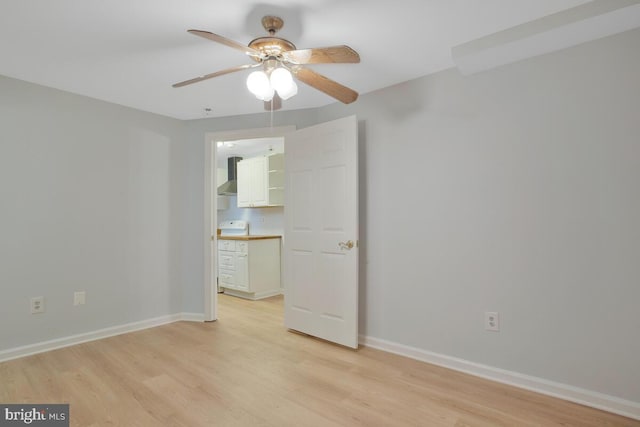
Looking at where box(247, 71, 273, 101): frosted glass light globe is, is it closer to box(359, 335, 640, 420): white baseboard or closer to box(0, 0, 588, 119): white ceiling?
box(0, 0, 588, 119): white ceiling

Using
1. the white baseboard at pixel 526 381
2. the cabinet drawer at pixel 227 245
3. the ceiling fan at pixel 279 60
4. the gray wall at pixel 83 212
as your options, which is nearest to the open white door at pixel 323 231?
the white baseboard at pixel 526 381

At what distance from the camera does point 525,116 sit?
7.36ft

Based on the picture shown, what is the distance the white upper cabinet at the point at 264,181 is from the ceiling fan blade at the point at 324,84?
3178mm

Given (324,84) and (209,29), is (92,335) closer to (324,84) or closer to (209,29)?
(209,29)

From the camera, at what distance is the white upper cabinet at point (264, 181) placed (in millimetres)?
5273

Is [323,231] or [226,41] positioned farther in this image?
[323,231]

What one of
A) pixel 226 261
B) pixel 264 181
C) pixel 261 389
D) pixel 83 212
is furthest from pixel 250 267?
pixel 261 389

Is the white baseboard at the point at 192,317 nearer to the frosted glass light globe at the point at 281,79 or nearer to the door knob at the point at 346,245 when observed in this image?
the door knob at the point at 346,245

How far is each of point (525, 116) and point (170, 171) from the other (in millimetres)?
3385

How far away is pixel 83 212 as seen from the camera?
309cm

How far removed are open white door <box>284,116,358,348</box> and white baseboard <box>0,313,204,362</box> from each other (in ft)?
4.23

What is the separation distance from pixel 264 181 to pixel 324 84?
3.38 metres

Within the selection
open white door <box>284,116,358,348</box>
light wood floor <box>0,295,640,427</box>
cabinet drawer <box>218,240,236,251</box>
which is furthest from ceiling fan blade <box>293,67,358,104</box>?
cabinet drawer <box>218,240,236,251</box>

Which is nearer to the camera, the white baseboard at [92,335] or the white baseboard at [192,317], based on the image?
the white baseboard at [92,335]
